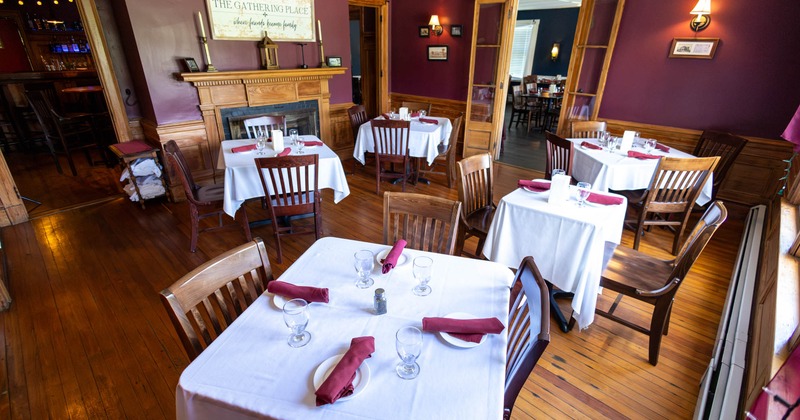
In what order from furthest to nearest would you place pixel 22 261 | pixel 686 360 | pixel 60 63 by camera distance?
pixel 60 63, pixel 22 261, pixel 686 360

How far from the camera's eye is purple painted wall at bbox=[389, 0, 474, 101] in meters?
5.51

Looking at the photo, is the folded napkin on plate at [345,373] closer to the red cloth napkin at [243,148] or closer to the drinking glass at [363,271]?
the drinking glass at [363,271]

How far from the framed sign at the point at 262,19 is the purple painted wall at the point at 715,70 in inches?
146

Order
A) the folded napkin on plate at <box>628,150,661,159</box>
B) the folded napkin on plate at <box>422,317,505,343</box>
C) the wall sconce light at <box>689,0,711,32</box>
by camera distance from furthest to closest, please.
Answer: the wall sconce light at <box>689,0,711,32</box>, the folded napkin on plate at <box>628,150,661,159</box>, the folded napkin on plate at <box>422,317,505,343</box>

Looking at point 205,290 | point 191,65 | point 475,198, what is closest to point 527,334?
point 205,290

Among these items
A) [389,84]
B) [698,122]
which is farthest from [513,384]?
[389,84]

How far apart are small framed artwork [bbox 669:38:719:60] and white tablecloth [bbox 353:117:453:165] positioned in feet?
8.27

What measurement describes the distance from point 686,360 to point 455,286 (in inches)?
62.8

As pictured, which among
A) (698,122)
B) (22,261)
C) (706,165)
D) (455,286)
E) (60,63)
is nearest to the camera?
(455,286)

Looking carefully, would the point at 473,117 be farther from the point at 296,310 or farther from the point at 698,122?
the point at 296,310

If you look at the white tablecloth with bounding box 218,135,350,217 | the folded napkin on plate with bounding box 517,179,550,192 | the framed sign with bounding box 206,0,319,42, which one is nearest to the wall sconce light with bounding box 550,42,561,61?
the framed sign with bounding box 206,0,319,42

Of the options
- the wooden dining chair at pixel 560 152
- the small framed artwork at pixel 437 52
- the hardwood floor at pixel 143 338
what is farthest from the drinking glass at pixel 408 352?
the small framed artwork at pixel 437 52

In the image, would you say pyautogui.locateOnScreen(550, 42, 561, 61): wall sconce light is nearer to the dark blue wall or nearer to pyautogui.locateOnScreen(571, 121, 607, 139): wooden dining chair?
the dark blue wall

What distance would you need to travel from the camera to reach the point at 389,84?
6586 mm
